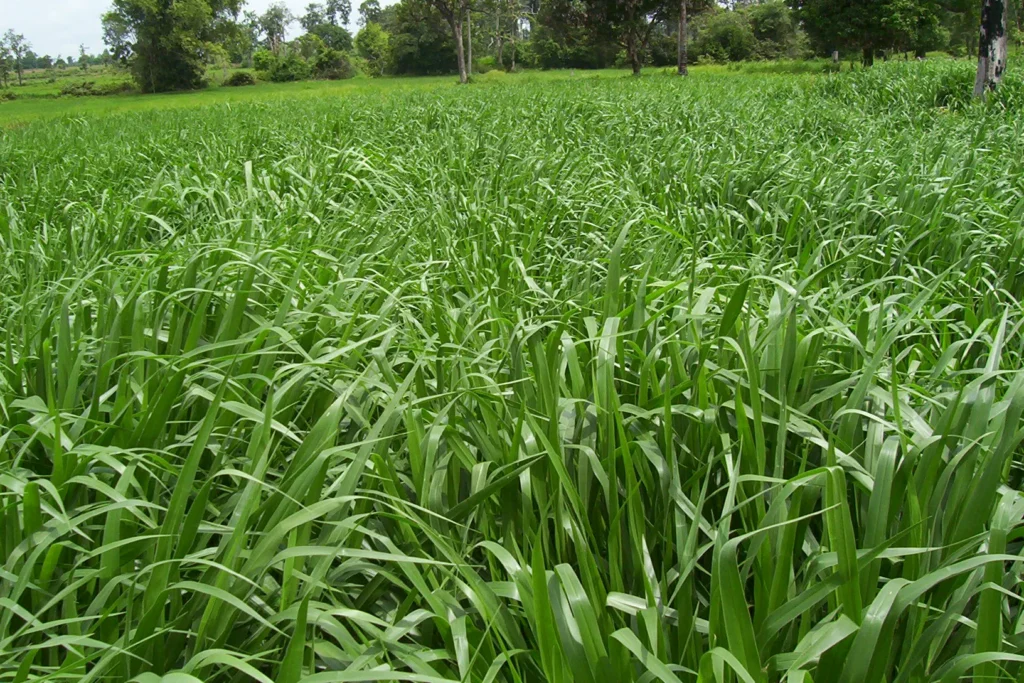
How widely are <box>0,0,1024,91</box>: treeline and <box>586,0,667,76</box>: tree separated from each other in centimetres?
5

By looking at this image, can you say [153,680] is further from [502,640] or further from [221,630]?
[502,640]

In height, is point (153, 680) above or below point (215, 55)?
below

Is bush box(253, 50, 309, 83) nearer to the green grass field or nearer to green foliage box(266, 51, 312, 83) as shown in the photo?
green foliage box(266, 51, 312, 83)

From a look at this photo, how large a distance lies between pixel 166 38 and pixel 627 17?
27633 millimetres

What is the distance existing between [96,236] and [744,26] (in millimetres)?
52689

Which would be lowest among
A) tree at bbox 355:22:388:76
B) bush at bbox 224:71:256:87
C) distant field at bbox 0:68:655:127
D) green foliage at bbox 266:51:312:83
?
distant field at bbox 0:68:655:127

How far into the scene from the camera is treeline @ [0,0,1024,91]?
2438cm

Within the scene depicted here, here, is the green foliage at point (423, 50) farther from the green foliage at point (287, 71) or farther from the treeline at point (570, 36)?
the green foliage at point (287, 71)

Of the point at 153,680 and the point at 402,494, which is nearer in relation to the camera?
the point at 153,680

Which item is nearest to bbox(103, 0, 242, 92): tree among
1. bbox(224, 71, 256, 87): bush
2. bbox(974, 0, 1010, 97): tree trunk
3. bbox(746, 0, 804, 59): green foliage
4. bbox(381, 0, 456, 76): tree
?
bbox(224, 71, 256, 87): bush

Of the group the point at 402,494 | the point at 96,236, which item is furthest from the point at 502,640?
the point at 96,236

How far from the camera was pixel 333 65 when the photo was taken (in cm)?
5547

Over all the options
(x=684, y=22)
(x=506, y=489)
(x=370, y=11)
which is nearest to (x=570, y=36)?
(x=684, y=22)

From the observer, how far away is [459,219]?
3502 mm
